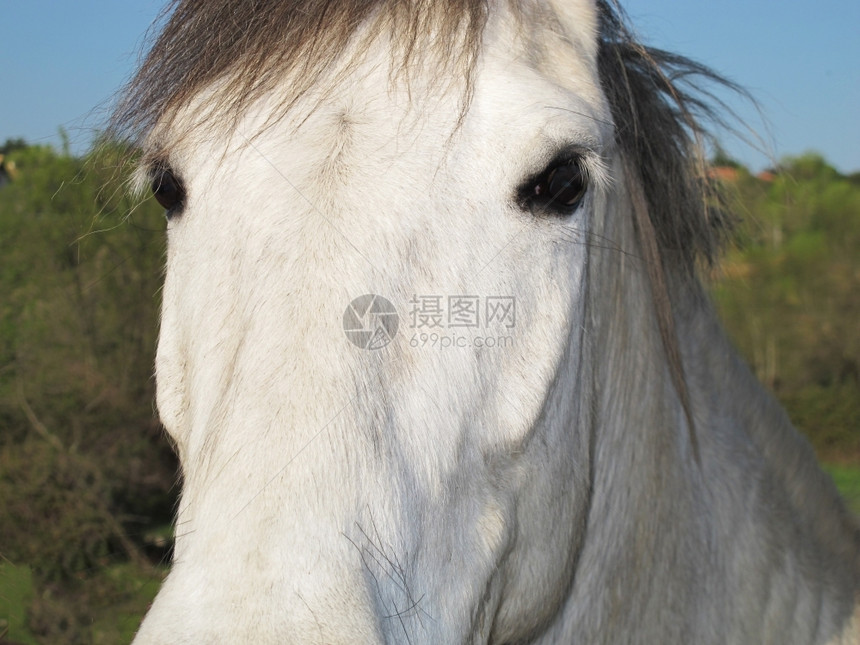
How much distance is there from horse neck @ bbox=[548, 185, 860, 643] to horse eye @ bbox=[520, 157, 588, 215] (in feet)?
0.84

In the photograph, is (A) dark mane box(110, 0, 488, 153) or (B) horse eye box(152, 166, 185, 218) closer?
(A) dark mane box(110, 0, 488, 153)

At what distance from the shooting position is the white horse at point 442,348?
111 cm

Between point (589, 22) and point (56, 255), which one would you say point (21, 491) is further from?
point (589, 22)

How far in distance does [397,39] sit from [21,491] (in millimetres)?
7980

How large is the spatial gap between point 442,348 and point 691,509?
994 mm

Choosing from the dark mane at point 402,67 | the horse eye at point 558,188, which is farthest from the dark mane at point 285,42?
the horse eye at point 558,188

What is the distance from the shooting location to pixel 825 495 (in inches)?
88.0

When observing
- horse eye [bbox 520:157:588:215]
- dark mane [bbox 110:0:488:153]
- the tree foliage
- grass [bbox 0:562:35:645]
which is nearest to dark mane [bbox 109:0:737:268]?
dark mane [bbox 110:0:488:153]

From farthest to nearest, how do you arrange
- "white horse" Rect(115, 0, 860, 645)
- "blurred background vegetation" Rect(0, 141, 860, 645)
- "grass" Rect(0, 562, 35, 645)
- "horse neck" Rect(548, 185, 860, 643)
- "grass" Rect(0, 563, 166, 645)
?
"blurred background vegetation" Rect(0, 141, 860, 645)
"grass" Rect(0, 563, 166, 645)
"grass" Rect(0, 562, 35, 645)
"horse neck" Rect(548, 185, 860, 643)
"white horse" Rect(115, 0, 860, 645)

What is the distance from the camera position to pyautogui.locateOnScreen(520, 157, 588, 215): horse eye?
1469 mm

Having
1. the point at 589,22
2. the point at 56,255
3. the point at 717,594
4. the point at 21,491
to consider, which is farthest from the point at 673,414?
the point at 56,255

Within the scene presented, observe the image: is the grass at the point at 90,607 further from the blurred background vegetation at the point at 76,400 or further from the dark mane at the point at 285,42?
the dark mane at the point at 285,42

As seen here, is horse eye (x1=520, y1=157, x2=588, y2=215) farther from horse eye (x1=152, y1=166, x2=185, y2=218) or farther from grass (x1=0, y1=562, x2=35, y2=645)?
grass (x1=0, y1=562, x2=35, y2=645)

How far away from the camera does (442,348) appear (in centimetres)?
130
